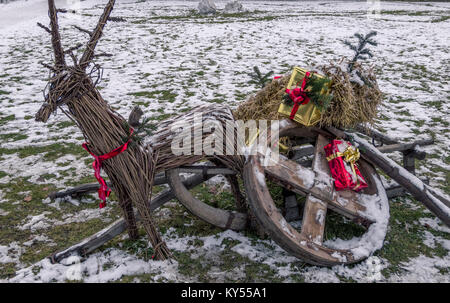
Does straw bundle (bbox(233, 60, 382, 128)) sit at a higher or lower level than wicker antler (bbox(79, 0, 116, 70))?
lower

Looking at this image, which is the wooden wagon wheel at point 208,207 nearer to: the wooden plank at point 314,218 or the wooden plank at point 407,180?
the wooden plank at point 314,218

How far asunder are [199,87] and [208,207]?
4911 millimetres

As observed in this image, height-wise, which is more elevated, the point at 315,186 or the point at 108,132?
the point at 108,132

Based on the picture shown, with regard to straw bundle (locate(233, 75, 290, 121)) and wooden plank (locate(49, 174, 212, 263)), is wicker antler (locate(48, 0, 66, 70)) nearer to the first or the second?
wooden plank (locate(49, 174, 212, 263))

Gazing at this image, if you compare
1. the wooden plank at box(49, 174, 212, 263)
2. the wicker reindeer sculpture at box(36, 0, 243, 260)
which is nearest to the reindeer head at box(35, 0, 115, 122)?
the wicker reindeer sculpture at box(36, 0, 243, 260)

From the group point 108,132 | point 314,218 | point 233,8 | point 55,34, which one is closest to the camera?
point 55,34

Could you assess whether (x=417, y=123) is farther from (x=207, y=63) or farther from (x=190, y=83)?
(x=207, y=63)

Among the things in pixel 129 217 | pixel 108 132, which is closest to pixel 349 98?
pixel 108 132

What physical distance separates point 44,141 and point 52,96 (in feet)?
11.5

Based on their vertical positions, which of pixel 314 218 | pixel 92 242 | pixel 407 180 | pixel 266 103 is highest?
pixel 266 103

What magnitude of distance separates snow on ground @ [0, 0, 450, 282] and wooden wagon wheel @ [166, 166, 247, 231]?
0.16 m

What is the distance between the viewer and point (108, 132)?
2.67 meters

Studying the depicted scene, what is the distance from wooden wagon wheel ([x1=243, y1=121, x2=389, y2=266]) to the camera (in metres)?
2.80

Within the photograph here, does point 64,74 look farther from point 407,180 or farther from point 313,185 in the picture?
point 407,180
